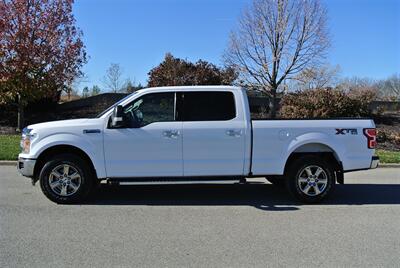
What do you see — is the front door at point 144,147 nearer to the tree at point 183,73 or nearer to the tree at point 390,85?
the tree at point 183,73

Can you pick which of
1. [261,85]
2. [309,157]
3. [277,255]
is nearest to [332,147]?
[309,157]

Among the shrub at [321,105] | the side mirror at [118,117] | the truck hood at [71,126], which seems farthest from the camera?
the shrub at [321,105]

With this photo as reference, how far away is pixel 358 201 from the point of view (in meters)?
8.34

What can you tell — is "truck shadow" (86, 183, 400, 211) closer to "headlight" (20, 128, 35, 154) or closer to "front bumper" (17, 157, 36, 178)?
"front bumper" (17, 157, 36, 178)

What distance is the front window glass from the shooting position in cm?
772

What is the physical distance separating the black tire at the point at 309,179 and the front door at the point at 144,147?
75.7 inches

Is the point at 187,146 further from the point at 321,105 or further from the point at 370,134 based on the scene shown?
the point at 321,105

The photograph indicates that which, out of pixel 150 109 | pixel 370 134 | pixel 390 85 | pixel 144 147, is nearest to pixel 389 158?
pixel 370 134

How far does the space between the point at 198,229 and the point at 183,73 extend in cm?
2083

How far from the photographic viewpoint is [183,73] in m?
26.6

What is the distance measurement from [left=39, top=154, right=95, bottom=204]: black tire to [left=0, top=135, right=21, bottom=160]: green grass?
603 cm

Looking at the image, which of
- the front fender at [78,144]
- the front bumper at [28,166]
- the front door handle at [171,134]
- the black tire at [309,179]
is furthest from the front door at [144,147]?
the black tire at [309,179]

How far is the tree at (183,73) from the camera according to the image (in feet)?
85.3

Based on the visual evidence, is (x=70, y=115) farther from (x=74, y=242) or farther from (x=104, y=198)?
(x=74, y=242)
